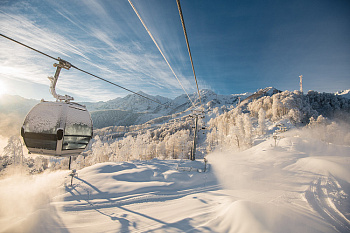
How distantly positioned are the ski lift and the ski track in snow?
921 cm

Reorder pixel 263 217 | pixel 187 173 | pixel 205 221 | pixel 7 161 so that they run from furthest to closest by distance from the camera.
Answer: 1. pixel 7 161
2. pixel 187 173
3. pixel 205 221
4. pixel 263 217

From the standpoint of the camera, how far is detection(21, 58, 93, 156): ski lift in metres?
3.24

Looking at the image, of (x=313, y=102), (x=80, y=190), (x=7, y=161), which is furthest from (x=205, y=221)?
(x=313, y=102)

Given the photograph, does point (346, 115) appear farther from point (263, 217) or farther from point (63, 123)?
point (63, 123)


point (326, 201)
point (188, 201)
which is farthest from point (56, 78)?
point (326, 201)

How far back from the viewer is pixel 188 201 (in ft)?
24.0

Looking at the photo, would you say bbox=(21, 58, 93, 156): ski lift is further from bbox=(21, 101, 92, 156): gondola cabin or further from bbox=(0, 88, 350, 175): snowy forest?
bbox=(0, 88, 350, 175): snowy forest

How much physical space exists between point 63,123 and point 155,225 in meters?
5.24

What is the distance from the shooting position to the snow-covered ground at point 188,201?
490 cm

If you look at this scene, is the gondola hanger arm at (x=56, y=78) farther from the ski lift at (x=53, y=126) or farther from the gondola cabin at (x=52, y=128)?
the gondola cabin at (x=52, y=128)

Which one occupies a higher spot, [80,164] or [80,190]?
[80,190]

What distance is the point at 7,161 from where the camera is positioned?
25.0 metres

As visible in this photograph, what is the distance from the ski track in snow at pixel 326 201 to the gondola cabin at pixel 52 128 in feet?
30.3

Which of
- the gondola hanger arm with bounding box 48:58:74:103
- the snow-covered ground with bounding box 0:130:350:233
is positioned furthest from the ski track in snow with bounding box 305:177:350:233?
the gondola hanger arm with bounding box 48:58:74:103
